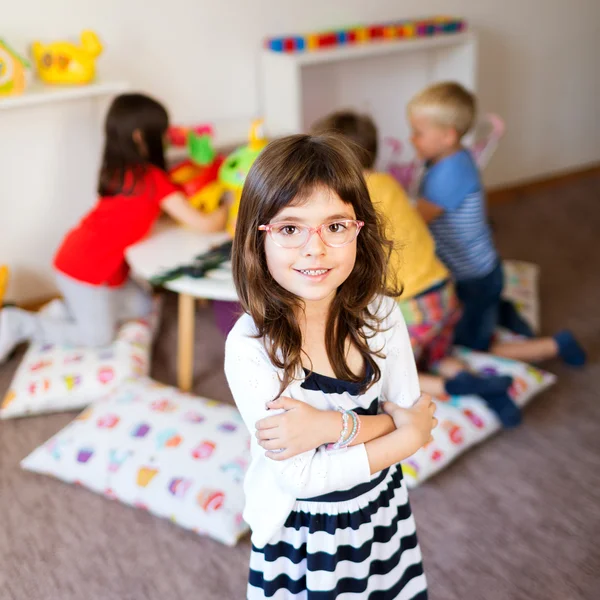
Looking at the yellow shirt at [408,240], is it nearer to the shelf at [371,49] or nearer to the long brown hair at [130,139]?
the long brown hair at [130,139]

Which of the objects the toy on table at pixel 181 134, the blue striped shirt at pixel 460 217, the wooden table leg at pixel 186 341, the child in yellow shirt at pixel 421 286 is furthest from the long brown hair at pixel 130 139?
the blue striped shirt at pixel 460 217

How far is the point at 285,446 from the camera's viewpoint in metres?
1.00

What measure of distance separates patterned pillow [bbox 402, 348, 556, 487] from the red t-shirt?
0.97 metres

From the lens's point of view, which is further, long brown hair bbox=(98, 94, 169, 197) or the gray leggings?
the gray leggings

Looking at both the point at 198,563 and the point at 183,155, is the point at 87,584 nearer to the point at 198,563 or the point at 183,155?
the point at 198,563

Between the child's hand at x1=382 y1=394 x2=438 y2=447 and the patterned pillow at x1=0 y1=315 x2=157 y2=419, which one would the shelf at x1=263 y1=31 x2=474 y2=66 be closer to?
the patterned pillow at x1=0 y1=315 x2=157 y2=419

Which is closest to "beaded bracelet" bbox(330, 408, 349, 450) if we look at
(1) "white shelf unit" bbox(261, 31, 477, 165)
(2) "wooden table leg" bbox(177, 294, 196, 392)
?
(2) "wooden table leg" bbox(177, 294, 196, 392)

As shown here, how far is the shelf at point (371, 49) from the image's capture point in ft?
8.84

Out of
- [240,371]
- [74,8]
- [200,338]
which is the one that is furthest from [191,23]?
[240,371]

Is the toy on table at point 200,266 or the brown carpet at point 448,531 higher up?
the toy on table at point 200,266

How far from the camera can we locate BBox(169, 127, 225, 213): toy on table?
232 centimetres

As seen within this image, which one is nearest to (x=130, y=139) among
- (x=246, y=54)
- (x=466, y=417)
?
(x=246, y=54)

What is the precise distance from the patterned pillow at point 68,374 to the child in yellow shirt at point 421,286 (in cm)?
82

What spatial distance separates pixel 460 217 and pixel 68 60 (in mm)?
1277
